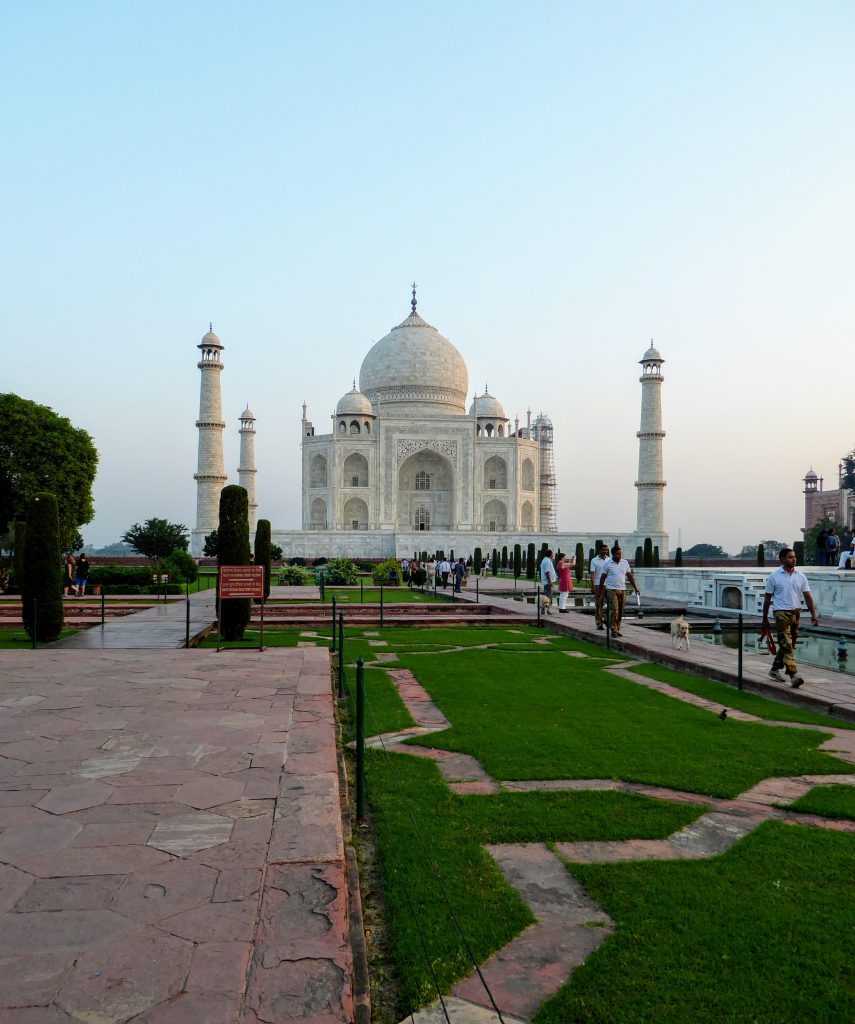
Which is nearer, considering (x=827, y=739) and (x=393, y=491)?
(x=827, y=739)

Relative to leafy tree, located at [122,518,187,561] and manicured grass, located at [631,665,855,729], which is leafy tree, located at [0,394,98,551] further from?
manicured grass, located at [631,665,855,729]

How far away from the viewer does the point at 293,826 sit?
3.07m

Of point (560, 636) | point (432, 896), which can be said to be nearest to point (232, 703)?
point (432, 896)

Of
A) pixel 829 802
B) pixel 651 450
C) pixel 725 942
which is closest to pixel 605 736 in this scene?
pixel 829 802

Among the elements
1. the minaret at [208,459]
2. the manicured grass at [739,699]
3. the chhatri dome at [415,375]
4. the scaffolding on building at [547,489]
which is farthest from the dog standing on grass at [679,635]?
the scaffolding on building at [547,489]

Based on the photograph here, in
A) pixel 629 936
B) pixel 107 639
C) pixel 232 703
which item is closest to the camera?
pixel 629 936

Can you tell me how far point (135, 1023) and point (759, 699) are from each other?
18.2ft

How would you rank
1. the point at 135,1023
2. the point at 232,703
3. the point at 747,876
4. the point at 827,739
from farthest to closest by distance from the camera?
the point at 232,703 → the point at 827,739 → the point at 747,876 → the point at 135,1023

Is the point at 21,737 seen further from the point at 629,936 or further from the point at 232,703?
the point at 629,936

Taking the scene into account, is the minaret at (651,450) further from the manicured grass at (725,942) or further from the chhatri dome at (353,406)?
the manicured grass at (725,942)

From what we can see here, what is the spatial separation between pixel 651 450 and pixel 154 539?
912 inches

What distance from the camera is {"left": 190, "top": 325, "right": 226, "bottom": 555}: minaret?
3769 centimetres

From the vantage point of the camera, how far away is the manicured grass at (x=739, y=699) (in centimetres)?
550

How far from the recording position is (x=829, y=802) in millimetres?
3613
